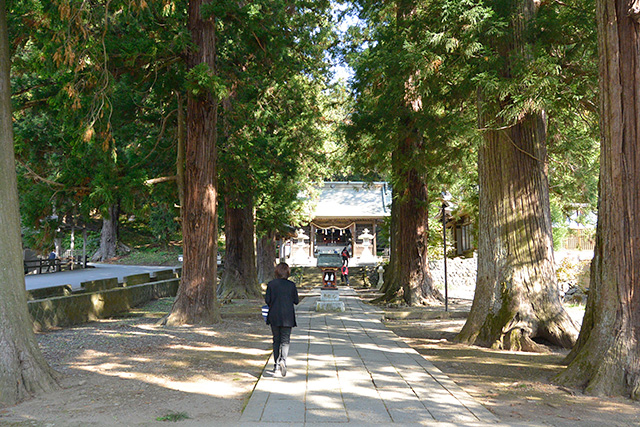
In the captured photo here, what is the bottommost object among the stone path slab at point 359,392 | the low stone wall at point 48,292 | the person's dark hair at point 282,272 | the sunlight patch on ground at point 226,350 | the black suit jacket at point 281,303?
the sunlight patch on ground at point 226,350

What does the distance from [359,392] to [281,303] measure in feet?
4.82

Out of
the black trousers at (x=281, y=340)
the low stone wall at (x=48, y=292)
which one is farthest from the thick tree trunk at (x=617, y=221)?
the low stone wall at (x=48, y=292)

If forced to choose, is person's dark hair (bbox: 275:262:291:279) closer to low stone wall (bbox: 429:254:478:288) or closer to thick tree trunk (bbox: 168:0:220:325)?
thick tree trunk (bbox: 168:0:220:325)

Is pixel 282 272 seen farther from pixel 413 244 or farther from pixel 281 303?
pixel 413 244

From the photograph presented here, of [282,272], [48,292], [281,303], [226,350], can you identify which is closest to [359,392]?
[281,303]

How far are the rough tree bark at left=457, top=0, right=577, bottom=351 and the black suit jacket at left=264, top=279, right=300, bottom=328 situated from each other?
14.0ft

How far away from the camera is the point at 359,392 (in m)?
5.74

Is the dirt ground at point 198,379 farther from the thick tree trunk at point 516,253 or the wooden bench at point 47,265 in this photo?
the wooden bench at point 47,265

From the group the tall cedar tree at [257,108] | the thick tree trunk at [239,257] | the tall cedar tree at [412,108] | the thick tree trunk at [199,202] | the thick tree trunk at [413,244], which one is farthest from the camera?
the thick tree trunk at [239,257]

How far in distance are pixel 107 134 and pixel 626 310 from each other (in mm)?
8554

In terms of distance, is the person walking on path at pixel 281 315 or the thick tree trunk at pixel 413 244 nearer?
the person walking on path at pixel 281 315

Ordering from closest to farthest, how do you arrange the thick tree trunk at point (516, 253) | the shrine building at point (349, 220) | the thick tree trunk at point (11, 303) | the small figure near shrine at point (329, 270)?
1. the thick tree trunk at point (11, 303)
2. the thick tree trunk at point (516, 253)
3. the small figure near shrine at point (329, 270)
4. the shrine building at point (349, 220)

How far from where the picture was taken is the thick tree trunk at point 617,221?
234 inches

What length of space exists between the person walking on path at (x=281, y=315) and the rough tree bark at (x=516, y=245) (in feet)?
13.9
